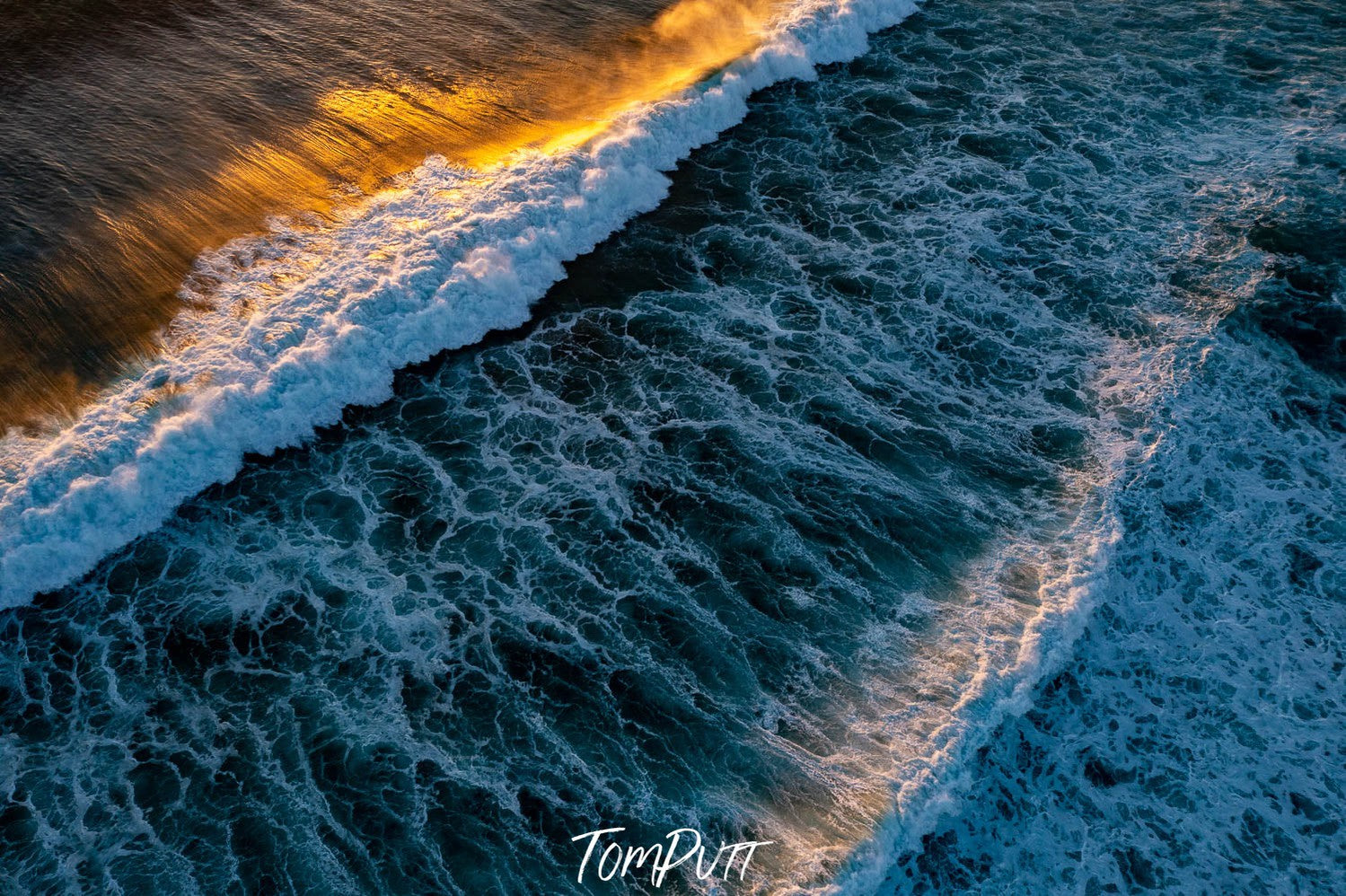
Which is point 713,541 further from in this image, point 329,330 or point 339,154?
point 339,154

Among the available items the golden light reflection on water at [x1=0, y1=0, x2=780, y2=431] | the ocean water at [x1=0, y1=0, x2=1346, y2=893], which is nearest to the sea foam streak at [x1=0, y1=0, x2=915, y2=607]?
the ocean water at [x1=0, y1=0, x2=1346, y2=893]

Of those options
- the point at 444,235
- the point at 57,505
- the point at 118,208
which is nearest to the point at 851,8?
the point at 444,235

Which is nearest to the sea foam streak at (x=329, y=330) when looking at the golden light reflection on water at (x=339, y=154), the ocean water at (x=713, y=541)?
the ocean water at (x=713, y=541)

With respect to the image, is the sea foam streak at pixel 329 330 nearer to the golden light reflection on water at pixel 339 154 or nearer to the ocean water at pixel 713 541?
the ocean water at pixel 713 541

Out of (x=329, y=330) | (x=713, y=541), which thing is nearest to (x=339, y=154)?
(x=329, y=330)

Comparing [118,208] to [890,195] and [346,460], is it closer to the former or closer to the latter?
[346,460]

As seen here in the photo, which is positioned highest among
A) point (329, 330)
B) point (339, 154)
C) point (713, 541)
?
point (339, 154)

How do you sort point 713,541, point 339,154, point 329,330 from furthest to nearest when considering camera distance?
point 339,154, point 329,330, point 713,541

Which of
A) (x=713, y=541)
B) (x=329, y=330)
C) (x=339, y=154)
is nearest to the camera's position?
(x=713, y=541)
